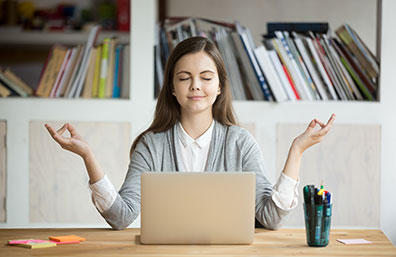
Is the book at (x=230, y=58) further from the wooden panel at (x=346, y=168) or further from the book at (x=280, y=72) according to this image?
the wooden panel at (x=346, y=168)

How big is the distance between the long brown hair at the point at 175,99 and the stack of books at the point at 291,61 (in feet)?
2.76

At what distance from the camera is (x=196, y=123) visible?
2.12 metres

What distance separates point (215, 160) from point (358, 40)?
1.33 meters

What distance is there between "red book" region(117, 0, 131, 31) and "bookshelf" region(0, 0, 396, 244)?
137 cm

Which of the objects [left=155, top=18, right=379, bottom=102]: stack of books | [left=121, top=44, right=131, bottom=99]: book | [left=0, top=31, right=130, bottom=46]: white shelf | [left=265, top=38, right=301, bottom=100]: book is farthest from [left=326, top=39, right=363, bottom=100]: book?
[left=0, top=31, right=130, bottom=46]: white shelf

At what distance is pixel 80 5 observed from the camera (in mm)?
4500

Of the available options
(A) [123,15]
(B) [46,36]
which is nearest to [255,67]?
(A) [123,15]

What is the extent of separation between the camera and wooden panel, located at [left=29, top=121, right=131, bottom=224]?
118 inches

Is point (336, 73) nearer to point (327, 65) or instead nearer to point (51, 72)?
point (327, 65)

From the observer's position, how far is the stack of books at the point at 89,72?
3059mm

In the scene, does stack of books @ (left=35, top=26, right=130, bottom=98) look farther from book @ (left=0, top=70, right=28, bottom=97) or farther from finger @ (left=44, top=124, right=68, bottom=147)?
finger @ (left=44, top=124, right=68, bottom=147)

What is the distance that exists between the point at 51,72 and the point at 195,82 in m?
1.31

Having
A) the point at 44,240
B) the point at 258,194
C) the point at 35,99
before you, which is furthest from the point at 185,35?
the point at 44,240

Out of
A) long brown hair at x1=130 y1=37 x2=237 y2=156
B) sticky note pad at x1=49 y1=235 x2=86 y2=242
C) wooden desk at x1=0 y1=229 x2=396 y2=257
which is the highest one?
long brown hair at x1=130 y1=37 x2=237 y2=156
